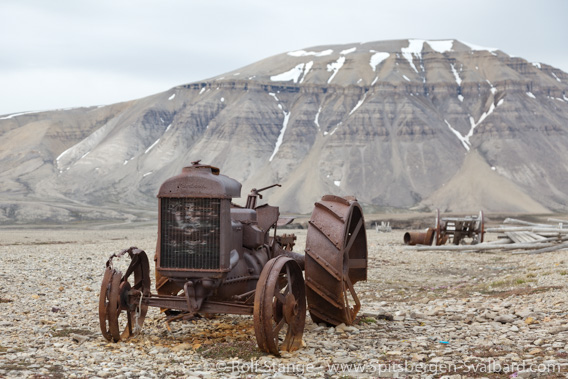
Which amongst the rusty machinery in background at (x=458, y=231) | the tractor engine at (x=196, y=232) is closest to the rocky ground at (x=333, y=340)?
the tractor engine at (x=196, y=232)

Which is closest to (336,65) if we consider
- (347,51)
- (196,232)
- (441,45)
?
(347,51)

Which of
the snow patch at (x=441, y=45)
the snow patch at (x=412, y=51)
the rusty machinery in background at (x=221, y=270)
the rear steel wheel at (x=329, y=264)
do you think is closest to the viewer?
the rusty machinery in background at (x=221, y=270)

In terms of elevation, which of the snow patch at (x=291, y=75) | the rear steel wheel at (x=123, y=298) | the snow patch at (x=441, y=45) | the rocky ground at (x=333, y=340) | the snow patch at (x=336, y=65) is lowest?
the rocky ground at (x=333, y=340)

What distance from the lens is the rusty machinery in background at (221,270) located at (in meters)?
8.34

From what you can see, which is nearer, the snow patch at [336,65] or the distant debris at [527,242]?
the distant debris at [527,242]

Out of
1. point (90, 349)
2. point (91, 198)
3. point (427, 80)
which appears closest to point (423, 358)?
point (90, 349)

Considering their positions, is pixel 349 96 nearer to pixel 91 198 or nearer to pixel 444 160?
pixel 444 160

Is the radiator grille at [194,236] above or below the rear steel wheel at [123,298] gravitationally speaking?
above

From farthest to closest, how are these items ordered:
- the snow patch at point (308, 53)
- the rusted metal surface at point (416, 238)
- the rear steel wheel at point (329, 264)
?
A: the snow patch at point (308, 53), the rusted metal surface at point (416, 238), the rear steel wheel at point (329, 264)

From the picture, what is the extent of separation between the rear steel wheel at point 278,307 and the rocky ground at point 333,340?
0.20 meters

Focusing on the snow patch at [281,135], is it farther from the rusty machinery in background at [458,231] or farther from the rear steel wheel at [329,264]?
the rear steel wheel at [329,264]

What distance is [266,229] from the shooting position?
32.5 ft

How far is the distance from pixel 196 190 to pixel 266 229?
69.1 inches

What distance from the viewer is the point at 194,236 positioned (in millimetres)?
8461
